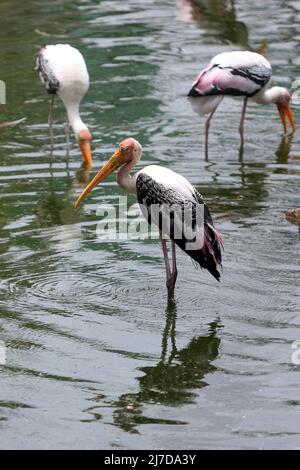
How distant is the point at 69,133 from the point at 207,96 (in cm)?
186

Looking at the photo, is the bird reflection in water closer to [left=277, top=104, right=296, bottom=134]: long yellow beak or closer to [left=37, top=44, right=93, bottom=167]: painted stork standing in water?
[left=37, top=44, right=93, bottom=167]: painted stork standing in water

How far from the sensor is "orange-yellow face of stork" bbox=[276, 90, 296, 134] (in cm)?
1348

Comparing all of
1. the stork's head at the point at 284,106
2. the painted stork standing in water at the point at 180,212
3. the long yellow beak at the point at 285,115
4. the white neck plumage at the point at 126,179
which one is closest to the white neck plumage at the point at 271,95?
the stork's head at the point at 284,106

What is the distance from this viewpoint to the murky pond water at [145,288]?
23.1ft

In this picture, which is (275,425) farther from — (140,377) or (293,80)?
(293,80)

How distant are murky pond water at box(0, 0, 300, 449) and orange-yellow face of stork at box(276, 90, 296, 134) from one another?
0.20 meters

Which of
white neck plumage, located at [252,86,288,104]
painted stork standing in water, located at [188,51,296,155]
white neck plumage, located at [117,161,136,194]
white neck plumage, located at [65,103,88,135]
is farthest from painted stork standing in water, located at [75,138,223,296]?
white neck plumage, located at [252,86,288,104]

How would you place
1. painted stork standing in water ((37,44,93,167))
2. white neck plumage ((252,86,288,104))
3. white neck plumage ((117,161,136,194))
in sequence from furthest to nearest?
1. white neck plumage ((252,86,288,104))
2. painted stork standing in water ((37,44,93,167))
3. white neck plumage ((117,161,136,194))

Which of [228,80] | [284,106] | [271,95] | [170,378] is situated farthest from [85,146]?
[170,378]

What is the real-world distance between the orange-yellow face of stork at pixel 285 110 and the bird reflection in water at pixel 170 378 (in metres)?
5.33

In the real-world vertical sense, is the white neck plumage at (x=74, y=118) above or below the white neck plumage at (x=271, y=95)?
below

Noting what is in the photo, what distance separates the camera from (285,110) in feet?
44.7

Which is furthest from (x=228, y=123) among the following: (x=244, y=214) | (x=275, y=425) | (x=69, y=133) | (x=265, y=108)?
(x=275, y=425)

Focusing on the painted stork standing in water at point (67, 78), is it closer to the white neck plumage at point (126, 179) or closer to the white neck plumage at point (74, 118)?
the white neck plumage at point (74, 118)
